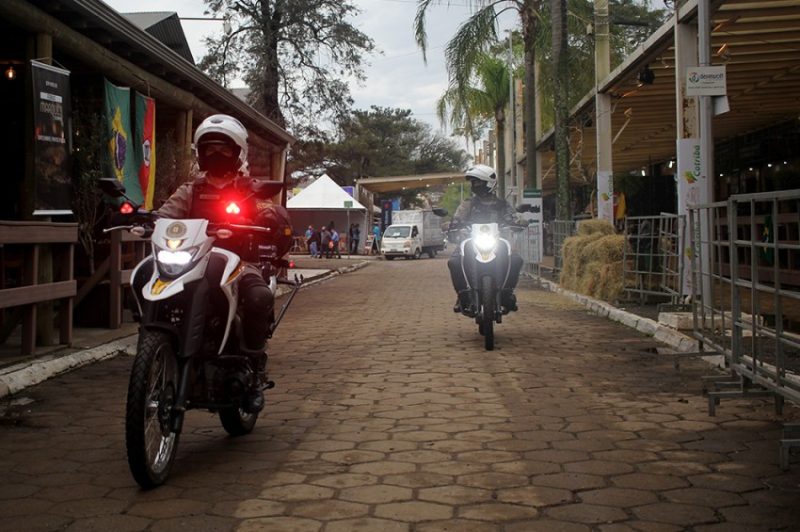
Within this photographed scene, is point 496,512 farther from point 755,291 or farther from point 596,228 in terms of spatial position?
point 596,228

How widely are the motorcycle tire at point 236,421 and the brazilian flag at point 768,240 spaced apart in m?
3.20

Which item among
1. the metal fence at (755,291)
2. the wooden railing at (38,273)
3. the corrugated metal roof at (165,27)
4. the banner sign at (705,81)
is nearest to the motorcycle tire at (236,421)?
the wooden railing at (38,273)

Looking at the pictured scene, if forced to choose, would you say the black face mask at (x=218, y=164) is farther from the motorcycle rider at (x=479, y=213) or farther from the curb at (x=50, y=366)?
the motorcycle rider at (x=479, y=213)

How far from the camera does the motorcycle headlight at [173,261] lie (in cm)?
392

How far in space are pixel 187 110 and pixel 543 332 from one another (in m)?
6.57

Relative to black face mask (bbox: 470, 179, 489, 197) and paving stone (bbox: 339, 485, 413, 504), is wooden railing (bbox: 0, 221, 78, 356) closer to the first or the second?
paving stone (bbox: 339, 485, 413, 504)

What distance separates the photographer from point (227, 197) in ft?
15.2

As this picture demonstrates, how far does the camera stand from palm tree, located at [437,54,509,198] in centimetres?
3103

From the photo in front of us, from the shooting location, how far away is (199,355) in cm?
414

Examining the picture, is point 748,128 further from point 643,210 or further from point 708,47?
point 708,47

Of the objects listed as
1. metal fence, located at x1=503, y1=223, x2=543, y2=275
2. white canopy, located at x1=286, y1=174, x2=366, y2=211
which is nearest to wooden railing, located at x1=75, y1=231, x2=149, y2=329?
metal fence, located at x1=503, y1=223, x2=543, y2=275

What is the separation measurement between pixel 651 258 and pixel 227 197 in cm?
855

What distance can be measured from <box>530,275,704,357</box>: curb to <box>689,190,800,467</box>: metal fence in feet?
2.76

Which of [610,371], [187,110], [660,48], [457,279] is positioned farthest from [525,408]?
[660,48]
